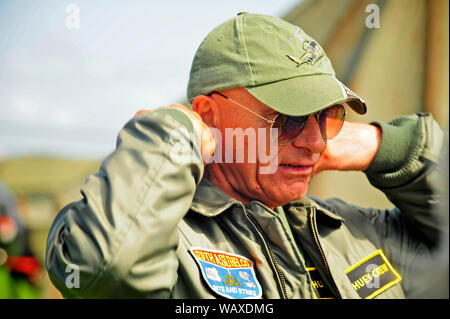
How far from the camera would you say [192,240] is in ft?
4.07

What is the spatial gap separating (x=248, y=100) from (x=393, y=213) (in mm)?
817

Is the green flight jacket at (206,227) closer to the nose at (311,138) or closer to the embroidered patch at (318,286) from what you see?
the embroidered patch at (318,286)

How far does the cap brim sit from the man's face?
0.04 metres

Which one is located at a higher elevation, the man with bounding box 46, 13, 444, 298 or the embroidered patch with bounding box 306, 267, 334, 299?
the man with bounding box 46, 13, 444, 298

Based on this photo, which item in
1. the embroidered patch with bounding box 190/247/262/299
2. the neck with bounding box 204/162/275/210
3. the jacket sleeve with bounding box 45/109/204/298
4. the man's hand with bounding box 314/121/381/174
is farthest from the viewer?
the man's hand with bounding box 314/121/381/174

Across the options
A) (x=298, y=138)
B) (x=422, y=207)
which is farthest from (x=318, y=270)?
(x=422, y=207)

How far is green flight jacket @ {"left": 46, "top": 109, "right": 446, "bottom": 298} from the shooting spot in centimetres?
100

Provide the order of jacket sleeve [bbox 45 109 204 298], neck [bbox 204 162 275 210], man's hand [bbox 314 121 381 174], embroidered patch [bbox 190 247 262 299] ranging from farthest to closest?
man's hand [bbox 314 121 381 174] → neck [bbox 204 162 275 210] → embroidered patch [bbox 190 247 262 299] → jacket sleeve [bbox 45 109 204 298]

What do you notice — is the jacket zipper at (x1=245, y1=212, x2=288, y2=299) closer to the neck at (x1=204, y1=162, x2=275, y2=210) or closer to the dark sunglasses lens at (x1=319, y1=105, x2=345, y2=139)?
the neck at (x1=204, y1=162, x2=275, y2=210)

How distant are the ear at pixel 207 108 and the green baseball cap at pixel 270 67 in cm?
2

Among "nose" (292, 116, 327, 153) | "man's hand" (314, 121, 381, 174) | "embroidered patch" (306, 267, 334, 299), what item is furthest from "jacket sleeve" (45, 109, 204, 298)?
"man's hand" (314, 121, 381, 174)

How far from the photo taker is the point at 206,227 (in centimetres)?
132

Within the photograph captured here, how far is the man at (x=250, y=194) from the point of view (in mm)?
1026
